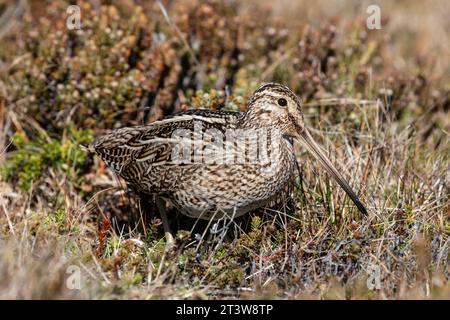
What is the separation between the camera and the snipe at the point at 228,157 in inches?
160

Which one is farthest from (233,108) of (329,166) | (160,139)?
(329,166)

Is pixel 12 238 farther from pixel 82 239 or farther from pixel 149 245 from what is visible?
pixel 149 245

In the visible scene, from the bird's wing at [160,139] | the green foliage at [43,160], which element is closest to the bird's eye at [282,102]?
the bird's wing at [160,139]

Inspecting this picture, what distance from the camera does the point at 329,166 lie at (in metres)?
4.16

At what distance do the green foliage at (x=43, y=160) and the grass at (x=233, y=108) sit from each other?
0.05 ft

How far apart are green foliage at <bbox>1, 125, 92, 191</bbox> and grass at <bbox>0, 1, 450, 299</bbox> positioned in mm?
14

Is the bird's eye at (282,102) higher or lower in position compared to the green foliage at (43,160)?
higher

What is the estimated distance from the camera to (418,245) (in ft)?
11.5

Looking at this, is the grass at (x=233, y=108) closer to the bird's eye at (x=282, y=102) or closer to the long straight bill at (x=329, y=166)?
the long straight bill at (x=329, y=166)

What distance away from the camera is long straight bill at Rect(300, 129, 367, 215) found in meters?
4.03

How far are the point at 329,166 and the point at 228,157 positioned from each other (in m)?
0.59
